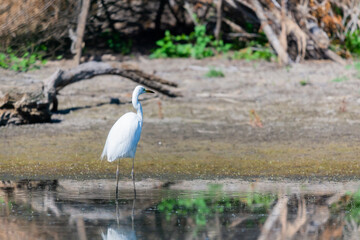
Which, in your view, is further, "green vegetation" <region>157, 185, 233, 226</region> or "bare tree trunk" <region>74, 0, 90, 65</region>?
"bare tree trunk" <region>74, 0, 90, 65</region>

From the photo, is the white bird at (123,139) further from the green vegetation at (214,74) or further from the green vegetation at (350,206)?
the green vegetation at (214,74)

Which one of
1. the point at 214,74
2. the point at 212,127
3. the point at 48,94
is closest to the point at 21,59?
the point at 48,94

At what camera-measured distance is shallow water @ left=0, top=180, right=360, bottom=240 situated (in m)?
5.78

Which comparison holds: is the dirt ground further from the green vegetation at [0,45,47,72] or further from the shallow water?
the shallow water

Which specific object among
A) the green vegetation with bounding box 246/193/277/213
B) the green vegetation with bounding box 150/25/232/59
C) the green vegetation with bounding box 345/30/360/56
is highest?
the green vegetation with bounding box 246/193/277/213

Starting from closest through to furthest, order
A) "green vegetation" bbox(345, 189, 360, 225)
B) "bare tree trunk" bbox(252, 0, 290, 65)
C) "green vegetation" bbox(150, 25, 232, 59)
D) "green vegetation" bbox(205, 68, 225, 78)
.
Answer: "green vegetation" bbox(345, 189, 360, 225) < "green vegetation" bbox(205, 68, 225, 78) < "bare tree trunk" bbox(252, 0, 290, 65) < "green vegetation" bbox(150, 25, 232, 59)

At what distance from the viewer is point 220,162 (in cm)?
965

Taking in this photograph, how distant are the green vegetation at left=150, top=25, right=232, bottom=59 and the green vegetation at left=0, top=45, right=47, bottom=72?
10.8ft

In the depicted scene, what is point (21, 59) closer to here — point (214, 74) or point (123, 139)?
point (214, 74)

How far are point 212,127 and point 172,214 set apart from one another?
5.44 meters

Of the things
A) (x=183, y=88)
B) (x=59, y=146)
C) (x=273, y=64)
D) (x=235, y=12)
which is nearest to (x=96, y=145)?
(x=59, y=146)

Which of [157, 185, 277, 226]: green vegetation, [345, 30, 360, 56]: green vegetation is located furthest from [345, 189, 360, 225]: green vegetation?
[345, 30, 360, 56]: green vegetation

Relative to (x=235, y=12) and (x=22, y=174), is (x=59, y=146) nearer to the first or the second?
(x=22, y=174)

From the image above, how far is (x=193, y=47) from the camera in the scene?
1731 centimetres
